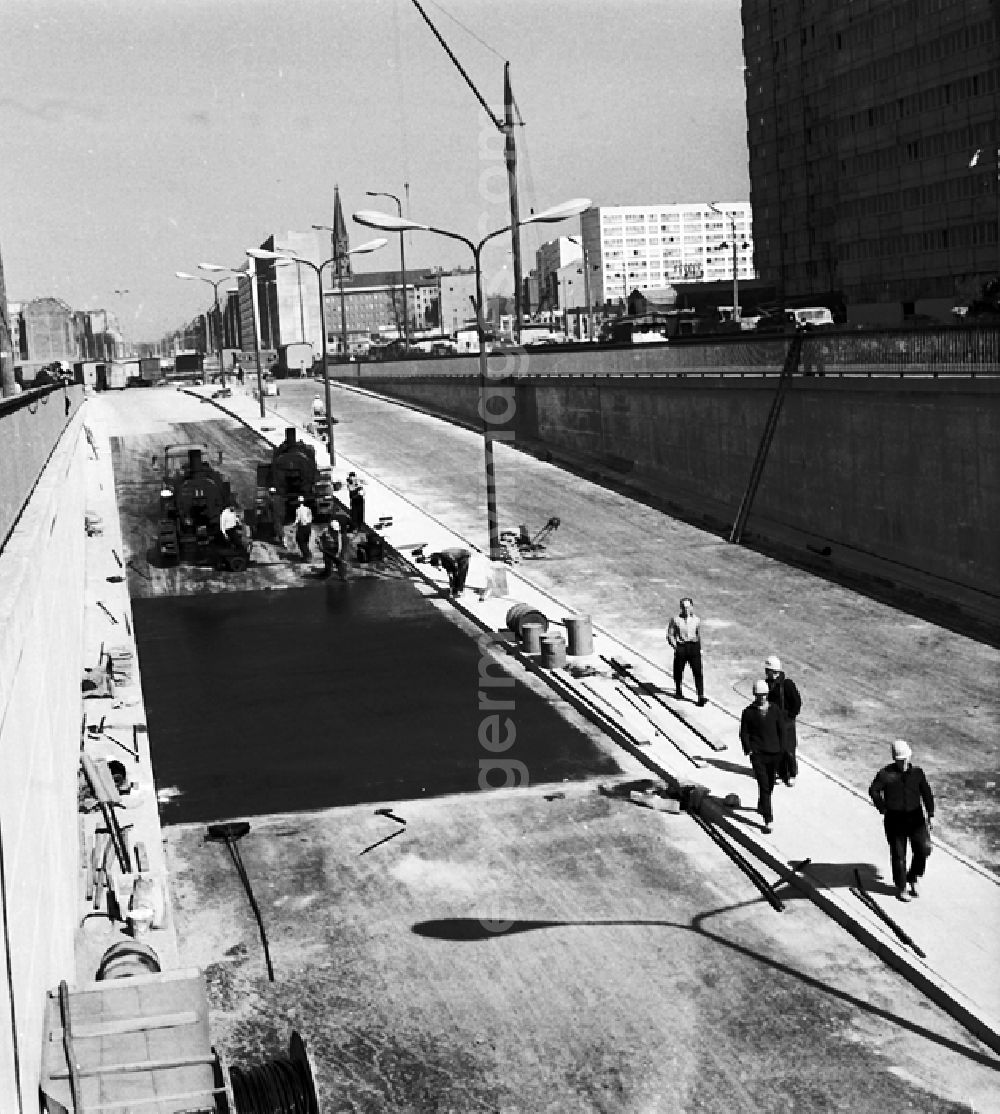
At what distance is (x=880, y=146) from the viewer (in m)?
90.6

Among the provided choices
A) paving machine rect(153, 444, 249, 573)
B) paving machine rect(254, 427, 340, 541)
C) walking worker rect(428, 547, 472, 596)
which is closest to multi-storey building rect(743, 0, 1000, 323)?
paving machine rect(254, 427, 340, 541)

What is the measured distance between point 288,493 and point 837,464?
1509 cm

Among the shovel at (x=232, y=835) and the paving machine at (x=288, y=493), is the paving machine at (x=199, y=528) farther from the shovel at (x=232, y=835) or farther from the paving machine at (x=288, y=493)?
the shovel at (x=232, y=835)

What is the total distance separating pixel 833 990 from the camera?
13.1m

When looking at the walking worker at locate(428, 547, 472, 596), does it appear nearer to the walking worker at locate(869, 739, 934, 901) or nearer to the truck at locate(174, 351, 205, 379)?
the walking worker at locate(869, 739, 934, 901)

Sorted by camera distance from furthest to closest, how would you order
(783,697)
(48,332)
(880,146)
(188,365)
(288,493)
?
1. (48,332)
2. (188,365)
3. (880,146)
4. (288,493)
5. (783,697)

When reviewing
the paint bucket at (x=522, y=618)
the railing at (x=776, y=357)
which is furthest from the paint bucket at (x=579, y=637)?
the railing at (x=776, y=357)

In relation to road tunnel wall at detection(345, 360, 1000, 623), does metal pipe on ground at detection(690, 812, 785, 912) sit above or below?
below

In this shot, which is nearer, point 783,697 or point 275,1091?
point 275,1091

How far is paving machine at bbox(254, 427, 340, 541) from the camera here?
41.1 m

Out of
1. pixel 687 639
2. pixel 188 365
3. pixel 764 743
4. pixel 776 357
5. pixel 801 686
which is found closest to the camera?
pixel 764 743

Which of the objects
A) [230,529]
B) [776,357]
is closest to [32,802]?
[230,529]

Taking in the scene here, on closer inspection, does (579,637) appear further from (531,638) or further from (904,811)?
(904,811)

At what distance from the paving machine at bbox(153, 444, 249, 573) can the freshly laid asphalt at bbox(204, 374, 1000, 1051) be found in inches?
176
